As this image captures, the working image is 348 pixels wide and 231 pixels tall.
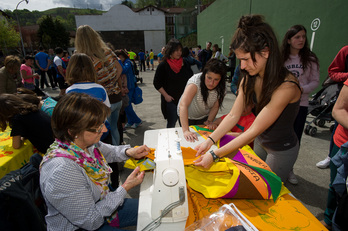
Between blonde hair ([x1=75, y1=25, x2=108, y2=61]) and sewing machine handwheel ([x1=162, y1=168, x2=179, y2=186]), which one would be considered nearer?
sewing machine handwheel ([x1=162, y1=168, x2=179, y2=186])

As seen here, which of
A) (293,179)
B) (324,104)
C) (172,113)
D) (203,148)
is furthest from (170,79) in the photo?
(324,104)

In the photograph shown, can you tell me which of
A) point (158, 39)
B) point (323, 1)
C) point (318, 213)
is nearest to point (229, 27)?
point (323, 1)

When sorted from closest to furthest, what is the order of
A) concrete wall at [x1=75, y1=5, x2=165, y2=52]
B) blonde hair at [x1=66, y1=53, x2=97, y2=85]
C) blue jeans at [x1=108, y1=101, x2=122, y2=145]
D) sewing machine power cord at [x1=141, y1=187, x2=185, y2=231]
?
1. sewing machine power cord at [x1=141, y1=187, x2=185, y2=231]
2. blonde hair at [x1=66, y1=53, x2=97, y2=85]
3. blue jeans at [x1=108, y1=101, x2=122, y2=145]
4. concrete wall at [x1=75, y1=5, x2=165, y2=52]

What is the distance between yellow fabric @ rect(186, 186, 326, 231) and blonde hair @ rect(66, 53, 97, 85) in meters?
1.57

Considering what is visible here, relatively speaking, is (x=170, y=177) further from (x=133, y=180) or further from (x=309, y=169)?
(x=309, y=169)

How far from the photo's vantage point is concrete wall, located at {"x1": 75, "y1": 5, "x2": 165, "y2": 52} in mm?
29625

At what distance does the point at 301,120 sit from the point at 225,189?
5.92 ft

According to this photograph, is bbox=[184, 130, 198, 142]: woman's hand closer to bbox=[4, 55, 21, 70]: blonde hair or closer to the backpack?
the backpack

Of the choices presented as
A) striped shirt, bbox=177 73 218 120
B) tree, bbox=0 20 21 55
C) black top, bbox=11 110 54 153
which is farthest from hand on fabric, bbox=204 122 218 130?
tree, bbox=0 20 21 55

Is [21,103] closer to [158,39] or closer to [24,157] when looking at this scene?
[24,157]

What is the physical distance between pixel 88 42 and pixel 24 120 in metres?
1.11

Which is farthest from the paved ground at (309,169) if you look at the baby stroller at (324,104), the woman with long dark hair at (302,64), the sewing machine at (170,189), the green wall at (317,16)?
the green wall at (317,16)

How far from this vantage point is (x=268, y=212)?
39.1 inches

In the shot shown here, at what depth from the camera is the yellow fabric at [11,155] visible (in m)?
1.76
